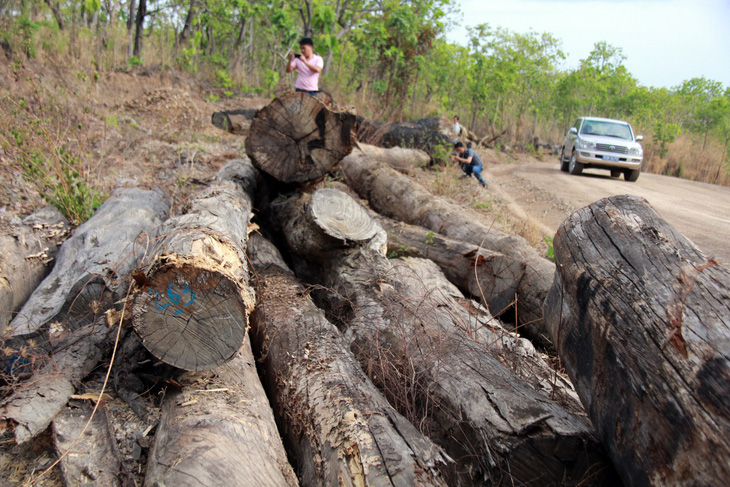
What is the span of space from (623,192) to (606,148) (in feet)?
8.79

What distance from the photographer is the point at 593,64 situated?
2903 cm

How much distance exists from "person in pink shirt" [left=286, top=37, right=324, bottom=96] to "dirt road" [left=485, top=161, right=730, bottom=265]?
14.4ft

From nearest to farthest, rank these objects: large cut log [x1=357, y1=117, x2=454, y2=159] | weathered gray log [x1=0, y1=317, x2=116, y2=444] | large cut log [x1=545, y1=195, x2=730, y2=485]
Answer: large cut log [x1=545, y1=195, x2=730, y2=485]
weathered gray log [x1=0, y1=317, x2=116, y2=444]
large cut log [x1=357, y1=117, x2=454, y2=159]

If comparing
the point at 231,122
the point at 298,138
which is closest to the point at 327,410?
the point at 298,138

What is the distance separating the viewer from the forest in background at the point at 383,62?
12.5 metres

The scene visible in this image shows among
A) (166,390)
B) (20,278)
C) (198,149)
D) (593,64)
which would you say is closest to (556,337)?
(166,390)

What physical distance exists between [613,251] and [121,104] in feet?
36.3

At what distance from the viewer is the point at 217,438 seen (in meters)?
1.89

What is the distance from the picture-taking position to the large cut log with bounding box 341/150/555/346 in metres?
4.03

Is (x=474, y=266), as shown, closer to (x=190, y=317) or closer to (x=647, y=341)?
(x=647, y=341)

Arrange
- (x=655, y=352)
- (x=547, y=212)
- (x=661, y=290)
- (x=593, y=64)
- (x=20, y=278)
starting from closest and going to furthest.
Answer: (x=655, y=352) < (x=661, y=290) < (x=20, y=278) < (x=547, y=212) < (x=593, y=64)

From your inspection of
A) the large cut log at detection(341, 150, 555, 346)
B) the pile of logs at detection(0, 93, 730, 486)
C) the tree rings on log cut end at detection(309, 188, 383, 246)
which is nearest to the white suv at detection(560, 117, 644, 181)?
the large cut log at detection(341, 150, 555, 346)

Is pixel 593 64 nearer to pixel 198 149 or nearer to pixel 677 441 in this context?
pixel 198 149

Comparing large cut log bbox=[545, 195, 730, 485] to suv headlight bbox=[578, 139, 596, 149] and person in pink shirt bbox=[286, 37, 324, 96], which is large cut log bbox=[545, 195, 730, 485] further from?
suv headlight bbox=[578, 139, 596, 149]
